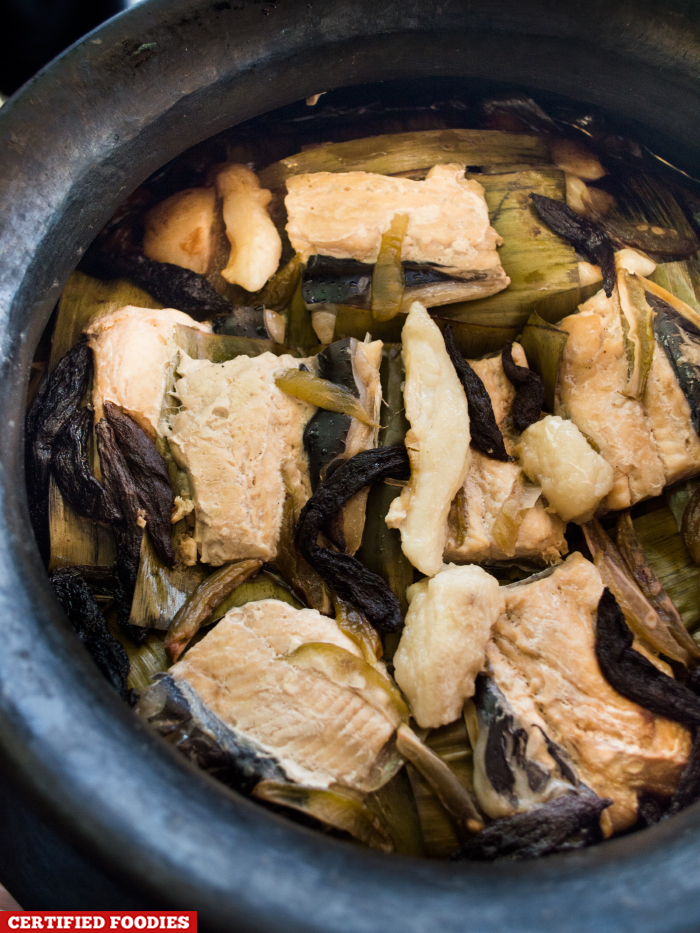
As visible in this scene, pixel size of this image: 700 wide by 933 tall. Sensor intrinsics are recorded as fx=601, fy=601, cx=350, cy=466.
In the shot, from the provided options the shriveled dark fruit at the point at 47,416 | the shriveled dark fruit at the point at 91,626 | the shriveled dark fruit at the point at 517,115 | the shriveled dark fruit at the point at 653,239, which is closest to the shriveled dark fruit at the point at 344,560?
the shriveled dark fruit at the point at 91,626

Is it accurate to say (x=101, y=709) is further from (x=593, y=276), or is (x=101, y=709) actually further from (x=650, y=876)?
(x=593, y=276)

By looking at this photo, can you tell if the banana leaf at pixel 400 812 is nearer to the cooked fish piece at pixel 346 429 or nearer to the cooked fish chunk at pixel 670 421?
the cooked fish piece at pixel 346 429

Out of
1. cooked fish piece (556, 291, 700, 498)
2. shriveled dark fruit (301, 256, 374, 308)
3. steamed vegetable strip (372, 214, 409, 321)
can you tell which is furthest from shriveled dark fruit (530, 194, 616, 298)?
shriveled dark fruit (301, 256, 374, 308)

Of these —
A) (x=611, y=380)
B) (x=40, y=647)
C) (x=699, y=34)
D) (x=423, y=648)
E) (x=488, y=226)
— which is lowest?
(x=423, y=648)

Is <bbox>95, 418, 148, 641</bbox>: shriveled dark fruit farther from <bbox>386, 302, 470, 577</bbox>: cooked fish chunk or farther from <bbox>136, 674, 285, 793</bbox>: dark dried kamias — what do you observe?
<bbox>386, 302, 470, 577</bbox>: cooked fish chunk

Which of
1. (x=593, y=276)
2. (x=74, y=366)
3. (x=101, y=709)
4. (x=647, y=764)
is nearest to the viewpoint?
(x=101, y=709)

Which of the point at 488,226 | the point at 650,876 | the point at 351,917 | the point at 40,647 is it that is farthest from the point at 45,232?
the point at 650,876

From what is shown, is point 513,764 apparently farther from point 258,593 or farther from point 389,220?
point 389,220
